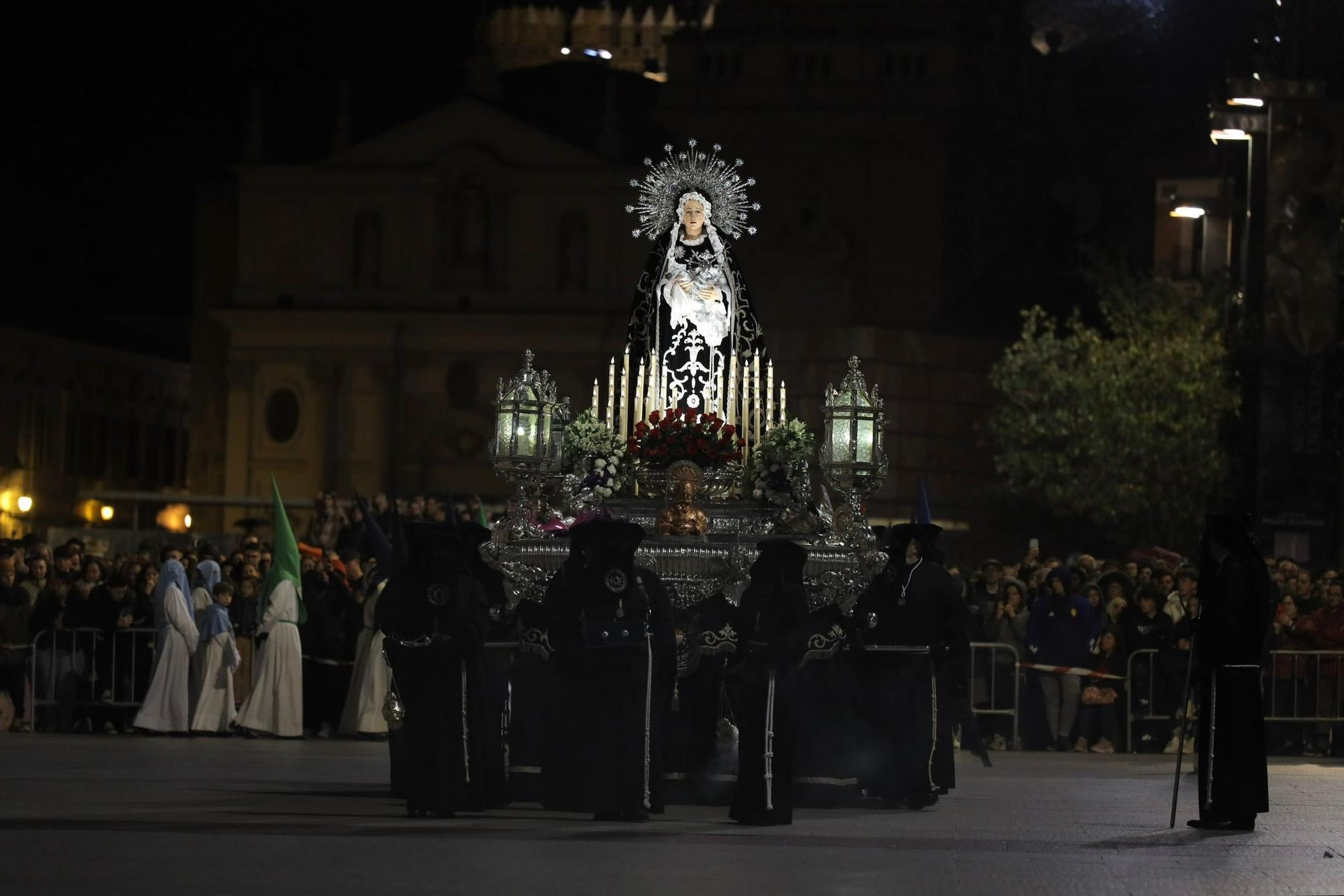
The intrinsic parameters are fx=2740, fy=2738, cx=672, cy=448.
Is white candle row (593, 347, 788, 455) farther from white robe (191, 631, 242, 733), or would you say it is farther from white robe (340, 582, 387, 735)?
white robe (191, 631, 242, 733)

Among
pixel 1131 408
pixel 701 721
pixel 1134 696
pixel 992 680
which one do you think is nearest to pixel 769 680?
pixel 701 721

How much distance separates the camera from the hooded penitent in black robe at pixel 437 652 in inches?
656

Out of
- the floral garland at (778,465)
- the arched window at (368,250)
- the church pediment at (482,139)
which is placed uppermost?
the church pediment at (482,139)

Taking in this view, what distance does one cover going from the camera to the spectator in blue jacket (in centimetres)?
2573

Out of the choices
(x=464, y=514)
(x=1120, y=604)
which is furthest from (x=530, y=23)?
(x=1120, y=604)

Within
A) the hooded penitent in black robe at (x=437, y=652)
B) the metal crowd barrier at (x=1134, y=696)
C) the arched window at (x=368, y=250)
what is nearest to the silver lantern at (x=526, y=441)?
the hooded penitent in black robe at (x=437, y=652)

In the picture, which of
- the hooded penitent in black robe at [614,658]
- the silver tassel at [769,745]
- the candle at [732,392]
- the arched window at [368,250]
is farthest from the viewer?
the arched window at [368,250]

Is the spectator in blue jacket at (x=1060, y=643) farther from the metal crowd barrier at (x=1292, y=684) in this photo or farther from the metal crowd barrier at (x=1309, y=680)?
the metal crowd barrier at (x=1309, y=680)

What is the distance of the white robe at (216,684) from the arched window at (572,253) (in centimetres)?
3617

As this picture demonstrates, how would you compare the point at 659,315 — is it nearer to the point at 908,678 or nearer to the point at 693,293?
the point at 693,293

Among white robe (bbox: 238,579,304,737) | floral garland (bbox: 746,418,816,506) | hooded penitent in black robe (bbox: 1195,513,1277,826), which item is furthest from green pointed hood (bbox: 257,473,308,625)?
hooded penitent in black robe (bbox: 1195,513,1277,826)

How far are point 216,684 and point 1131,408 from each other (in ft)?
72.5

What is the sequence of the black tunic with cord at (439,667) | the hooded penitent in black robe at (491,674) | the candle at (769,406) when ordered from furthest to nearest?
the candle at (769,406) → the hooded penitent in black robe at (491,674) → the black tunic with cord at (439,667)

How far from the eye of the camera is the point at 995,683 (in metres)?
26.1
